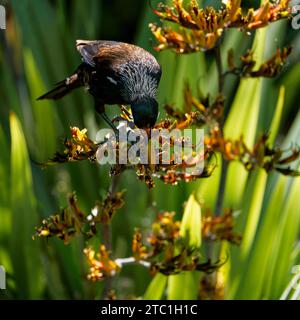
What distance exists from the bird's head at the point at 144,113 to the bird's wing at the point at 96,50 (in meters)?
0.11

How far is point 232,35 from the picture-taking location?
5.46ft

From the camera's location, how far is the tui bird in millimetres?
817

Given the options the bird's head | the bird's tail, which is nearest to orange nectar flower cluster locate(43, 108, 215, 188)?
the bird's head

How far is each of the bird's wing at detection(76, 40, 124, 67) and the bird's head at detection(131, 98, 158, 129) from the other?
0.11 metres

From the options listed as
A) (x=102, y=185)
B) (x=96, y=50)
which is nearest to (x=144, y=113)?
(x=96, y=50)

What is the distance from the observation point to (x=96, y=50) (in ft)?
3.00

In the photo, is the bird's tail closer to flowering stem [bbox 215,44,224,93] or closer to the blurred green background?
the blurred green background

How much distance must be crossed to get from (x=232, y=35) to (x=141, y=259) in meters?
0.86

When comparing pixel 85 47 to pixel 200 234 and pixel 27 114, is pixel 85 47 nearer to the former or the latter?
pixel 200 234

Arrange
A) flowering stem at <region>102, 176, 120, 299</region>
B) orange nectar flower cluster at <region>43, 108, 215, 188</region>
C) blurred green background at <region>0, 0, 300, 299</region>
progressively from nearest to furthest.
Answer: orange nectar flower cluster at <region>43, 108, 215, 188</region> → flowering stem at <region>102, 176, 120, 299</region> → blurred green background at <region>0, 0, 300, 299</region>

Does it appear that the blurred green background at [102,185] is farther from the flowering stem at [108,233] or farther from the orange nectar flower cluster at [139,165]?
the orange nectar flower cluster at [139,165]

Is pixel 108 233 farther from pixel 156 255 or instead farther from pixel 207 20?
pixel 207 20

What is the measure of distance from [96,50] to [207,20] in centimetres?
15

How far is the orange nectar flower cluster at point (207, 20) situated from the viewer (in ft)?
2.88
